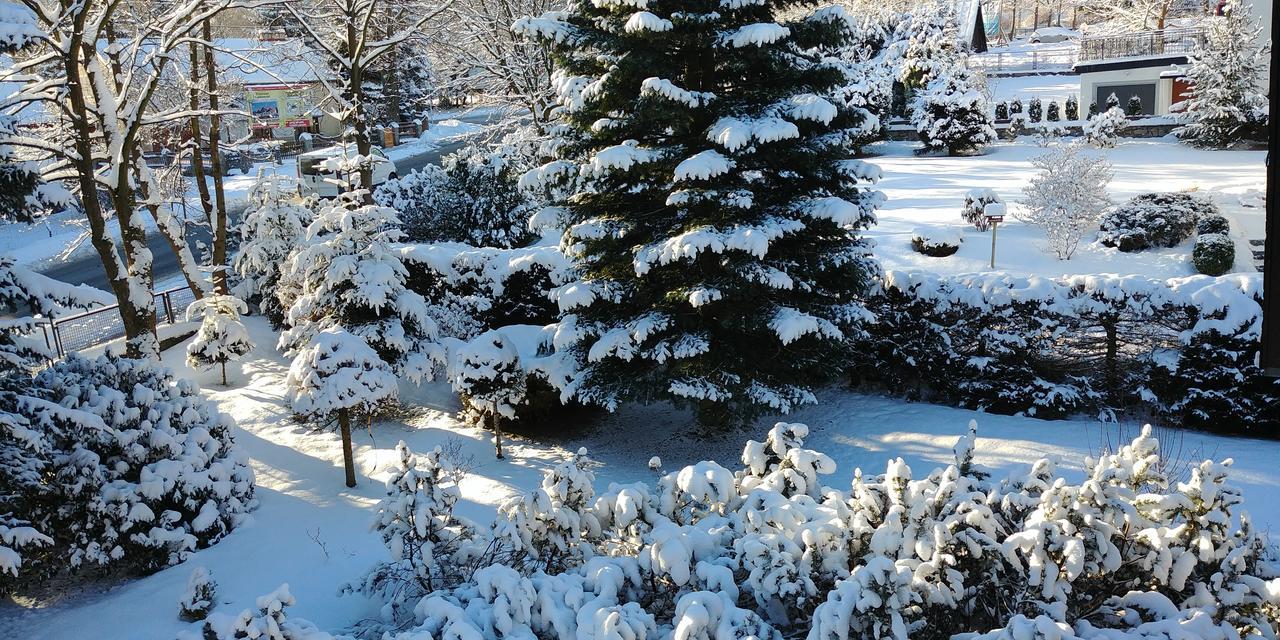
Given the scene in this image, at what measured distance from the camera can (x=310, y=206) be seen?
15.6 m

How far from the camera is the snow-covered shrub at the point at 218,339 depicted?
1336 cm

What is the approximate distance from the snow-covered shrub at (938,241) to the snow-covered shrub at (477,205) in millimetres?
7244

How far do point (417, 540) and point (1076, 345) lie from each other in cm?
794

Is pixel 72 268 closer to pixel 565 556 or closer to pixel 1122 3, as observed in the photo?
pixel 565 556

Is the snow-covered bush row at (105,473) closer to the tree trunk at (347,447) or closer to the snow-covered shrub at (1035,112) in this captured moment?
the tree trunk at (347,447)

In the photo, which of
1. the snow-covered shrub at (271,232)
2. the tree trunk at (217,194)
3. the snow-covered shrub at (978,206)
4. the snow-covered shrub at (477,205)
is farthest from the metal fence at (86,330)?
the snow-covered shrub at (978,206)

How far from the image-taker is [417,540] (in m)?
6.49

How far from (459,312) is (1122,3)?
50.5 meters

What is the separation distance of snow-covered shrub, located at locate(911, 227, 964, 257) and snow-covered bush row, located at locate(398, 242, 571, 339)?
25.5ft

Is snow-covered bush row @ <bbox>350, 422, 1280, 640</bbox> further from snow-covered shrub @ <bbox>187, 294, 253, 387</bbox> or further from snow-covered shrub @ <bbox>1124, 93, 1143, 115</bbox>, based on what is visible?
snow-covered shrub @ <bbox>1124, 93, 1143, 115</bbox>

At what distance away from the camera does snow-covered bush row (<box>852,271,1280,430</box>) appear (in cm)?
950

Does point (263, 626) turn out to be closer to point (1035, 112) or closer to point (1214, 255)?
point (1214, 255)

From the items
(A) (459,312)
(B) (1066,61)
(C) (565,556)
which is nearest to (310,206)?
(A) (459,312)

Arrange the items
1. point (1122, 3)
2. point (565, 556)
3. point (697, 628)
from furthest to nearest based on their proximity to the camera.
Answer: point (1122, 3)
point (565, 556)
point (697, 628)
